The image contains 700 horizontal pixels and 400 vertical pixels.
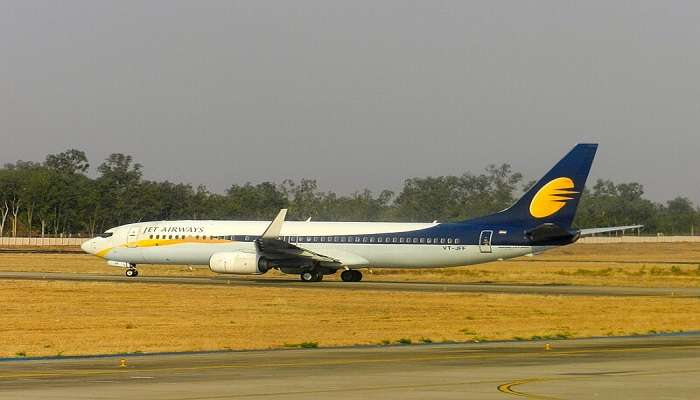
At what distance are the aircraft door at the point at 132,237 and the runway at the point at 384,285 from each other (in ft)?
6.98

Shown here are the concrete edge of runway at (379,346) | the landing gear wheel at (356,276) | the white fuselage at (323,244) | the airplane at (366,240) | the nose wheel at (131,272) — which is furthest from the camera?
the nose wheel at (131,272)

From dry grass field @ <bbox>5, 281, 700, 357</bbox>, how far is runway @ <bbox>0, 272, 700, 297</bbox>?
375 cm

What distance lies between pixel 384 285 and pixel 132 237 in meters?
16.1

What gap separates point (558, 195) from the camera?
2463 inches

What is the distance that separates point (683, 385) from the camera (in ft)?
71.8


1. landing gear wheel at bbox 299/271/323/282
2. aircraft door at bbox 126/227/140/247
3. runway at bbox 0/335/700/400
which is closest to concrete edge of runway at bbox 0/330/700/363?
runway at bbox 0/335/700/400

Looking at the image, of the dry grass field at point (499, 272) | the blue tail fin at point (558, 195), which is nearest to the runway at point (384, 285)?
the blue tail fin at point (558, 195)

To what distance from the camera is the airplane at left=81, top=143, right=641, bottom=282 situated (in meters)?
62.6

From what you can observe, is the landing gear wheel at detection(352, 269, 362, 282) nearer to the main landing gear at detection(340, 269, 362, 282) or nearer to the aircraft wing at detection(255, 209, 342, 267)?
the main landing gear at detection(340, 269, 362, 282)

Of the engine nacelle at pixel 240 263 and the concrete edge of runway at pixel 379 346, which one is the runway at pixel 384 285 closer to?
the engine nacelle at pixel 240 263

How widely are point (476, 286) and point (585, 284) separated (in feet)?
23.4

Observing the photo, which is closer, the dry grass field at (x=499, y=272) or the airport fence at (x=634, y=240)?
the dry grass field at (x=499, y=272)

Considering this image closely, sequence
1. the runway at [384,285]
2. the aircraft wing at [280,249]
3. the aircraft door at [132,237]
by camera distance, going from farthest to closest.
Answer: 1. the aircraft door at [132,237]
2. the aircraft wing at [280,249]
3. the runway at [384,285]

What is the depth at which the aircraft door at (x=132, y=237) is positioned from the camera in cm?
7075
